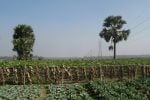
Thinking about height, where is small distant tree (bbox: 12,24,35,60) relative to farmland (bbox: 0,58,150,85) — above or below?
above

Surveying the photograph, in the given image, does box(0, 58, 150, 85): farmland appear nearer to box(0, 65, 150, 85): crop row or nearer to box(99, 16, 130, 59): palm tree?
box(0, 65, 150, 85): crop row

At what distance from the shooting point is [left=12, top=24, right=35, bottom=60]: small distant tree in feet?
214

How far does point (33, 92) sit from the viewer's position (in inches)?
991

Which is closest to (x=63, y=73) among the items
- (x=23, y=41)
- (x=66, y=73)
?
(x=66, y=73)

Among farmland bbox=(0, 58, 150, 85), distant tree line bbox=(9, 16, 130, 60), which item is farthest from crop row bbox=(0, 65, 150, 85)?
distant tree line bbox=(9, 16, 130, 60)

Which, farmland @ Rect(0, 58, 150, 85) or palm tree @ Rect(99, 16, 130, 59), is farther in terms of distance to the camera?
palm tree @ Rect(99, 16, 130, 59)

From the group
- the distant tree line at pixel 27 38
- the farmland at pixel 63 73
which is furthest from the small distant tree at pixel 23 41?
the farmland at pixel 63 73

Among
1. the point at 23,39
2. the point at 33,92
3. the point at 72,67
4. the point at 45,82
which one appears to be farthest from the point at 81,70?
the point at 23,39

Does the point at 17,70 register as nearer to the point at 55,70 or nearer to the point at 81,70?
the point at 55,70

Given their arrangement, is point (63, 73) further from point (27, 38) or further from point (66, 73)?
point (27, 38)

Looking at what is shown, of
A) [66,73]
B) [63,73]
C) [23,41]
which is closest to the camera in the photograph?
[63,73]

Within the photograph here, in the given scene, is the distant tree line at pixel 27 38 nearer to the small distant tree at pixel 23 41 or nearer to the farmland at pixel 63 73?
the small distant tree at pixel 23 41

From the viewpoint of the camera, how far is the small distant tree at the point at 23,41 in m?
65.4

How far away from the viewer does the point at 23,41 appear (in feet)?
214
